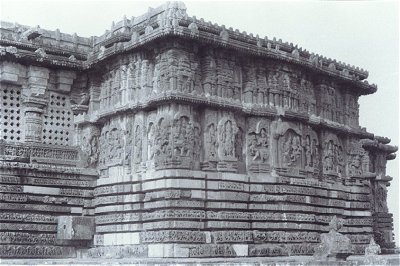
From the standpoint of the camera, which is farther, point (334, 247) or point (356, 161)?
point (356, 161)

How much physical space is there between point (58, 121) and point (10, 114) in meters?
1.67

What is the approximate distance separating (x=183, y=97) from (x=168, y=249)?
4.42 meters

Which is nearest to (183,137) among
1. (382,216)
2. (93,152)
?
(93,152)

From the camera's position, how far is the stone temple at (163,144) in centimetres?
1878

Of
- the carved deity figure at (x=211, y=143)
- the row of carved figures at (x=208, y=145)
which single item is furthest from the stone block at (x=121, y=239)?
the carved deity figure at (x=211, y=143)

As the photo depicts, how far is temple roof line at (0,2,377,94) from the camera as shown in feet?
62.6

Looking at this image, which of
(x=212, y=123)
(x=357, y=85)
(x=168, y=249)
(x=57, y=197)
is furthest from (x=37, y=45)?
(x=357, y=85)

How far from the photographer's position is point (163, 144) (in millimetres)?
18734

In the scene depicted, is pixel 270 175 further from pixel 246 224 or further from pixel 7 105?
pixel 7 105

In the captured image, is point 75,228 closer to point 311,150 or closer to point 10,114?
point 10,114

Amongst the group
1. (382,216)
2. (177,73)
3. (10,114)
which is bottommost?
(382,216)

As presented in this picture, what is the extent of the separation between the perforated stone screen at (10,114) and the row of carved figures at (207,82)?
278 centimetres

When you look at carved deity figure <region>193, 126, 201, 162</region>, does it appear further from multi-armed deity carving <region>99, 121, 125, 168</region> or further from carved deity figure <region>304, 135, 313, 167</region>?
carved deity figure <region>304, 135, 313, 167</region>

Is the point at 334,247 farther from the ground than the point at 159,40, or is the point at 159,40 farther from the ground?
the point at 159,40
